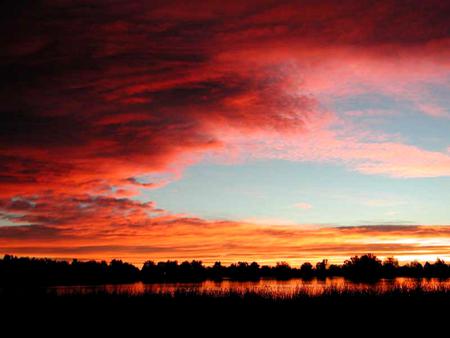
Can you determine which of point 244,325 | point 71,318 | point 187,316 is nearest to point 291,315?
point 244,325

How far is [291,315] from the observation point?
64.4 ft

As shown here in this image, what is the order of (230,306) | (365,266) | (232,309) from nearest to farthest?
1. (232,309)
2. (230,306)
3. (365,266)

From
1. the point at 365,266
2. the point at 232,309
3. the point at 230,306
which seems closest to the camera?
the point at 232,309

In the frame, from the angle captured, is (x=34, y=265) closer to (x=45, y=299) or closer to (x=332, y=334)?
(x=45, y=299)

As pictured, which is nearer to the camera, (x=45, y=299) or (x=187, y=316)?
(x=187, y=316)

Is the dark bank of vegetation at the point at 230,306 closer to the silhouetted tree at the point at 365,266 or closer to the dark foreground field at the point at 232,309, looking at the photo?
the dark foreground field at the point at 232,309

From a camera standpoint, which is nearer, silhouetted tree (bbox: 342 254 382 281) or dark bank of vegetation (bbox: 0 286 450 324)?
dark bank of vegetation (bbox: 0 286 450 324)

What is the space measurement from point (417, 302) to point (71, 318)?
15225 millimetres

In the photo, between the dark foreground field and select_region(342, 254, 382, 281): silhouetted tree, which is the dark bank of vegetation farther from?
select_region(342, 254, 382, 281): silhouetted tree

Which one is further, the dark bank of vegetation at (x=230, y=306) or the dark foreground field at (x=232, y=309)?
the dark bank of vegetation at (x=230, y=306)

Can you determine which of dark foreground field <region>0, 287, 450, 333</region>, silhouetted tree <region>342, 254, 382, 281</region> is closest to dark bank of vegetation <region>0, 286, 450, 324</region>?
dark foreground field <region>0, 287, 450, 333</region>

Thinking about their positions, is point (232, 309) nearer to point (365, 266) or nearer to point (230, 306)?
point (230, 306)

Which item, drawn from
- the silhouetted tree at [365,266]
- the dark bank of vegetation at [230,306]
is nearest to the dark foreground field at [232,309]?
the dark bank of vegetation at [230,306]

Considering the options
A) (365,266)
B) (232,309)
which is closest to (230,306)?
(232,309)
